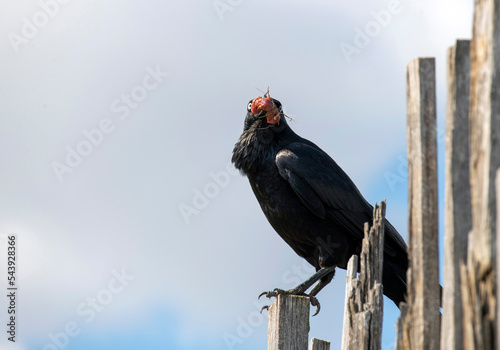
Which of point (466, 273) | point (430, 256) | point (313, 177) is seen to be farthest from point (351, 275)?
point (313, 177)

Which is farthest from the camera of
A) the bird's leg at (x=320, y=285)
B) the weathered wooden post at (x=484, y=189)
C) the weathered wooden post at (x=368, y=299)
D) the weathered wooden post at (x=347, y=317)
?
the bird's leg at (x=320, y=285)

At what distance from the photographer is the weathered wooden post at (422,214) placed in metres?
2.64

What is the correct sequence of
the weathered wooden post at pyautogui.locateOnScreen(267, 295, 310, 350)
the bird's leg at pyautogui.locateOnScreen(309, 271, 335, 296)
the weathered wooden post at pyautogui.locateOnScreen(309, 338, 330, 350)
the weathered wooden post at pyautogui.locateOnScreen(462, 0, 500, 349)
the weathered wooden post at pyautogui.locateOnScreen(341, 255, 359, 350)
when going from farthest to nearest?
1. the bird's leg at pyautogui.locateOnScreen(309, 271, 335, 296)
2. the weathered wooden post at pyautogui.locateOnScreen(267, 295, 310, 350)
3. the weathered wooden post at pyautogui.locateOnScreen(309, 338, 330, 350)
4. the weathered wooden post at pyautogui.locateOnScreen(341, 255, 359, 350)
5. the weathered wooden post at pyautogui.locateOnScreen(462, 0, 500, 349)

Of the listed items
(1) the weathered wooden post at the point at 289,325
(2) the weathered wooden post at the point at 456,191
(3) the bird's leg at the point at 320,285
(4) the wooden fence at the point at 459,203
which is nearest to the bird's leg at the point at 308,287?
(3) the bird's leg at the point at 320,285

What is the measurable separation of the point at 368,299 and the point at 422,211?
77 cm

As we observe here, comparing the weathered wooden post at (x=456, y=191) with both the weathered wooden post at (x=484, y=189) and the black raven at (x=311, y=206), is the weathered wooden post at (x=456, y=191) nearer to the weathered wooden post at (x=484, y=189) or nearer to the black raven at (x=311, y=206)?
the weathered wooden post at (x=484, y=189)

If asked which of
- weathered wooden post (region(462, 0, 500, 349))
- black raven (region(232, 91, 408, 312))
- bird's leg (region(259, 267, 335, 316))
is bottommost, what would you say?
weathered wooden post (region(462, 0, 500, 349))

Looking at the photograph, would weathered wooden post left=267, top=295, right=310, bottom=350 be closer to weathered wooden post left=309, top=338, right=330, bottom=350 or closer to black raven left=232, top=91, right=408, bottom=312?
weathered wooden post left=309, top=338, right=330, bottom=350

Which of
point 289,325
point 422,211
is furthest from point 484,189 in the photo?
point 289,325

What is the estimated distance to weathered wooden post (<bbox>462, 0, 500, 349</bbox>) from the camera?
2111 millimetres

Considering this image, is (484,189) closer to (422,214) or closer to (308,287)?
(422,214)

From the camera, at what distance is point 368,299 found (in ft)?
10.9

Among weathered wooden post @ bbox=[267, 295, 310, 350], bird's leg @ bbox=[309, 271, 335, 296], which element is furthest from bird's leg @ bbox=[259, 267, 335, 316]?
weathered wooden post @ bbox=[267, 295, 310, 350]

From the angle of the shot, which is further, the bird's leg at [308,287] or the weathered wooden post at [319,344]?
the bird's leg at [308,287]
